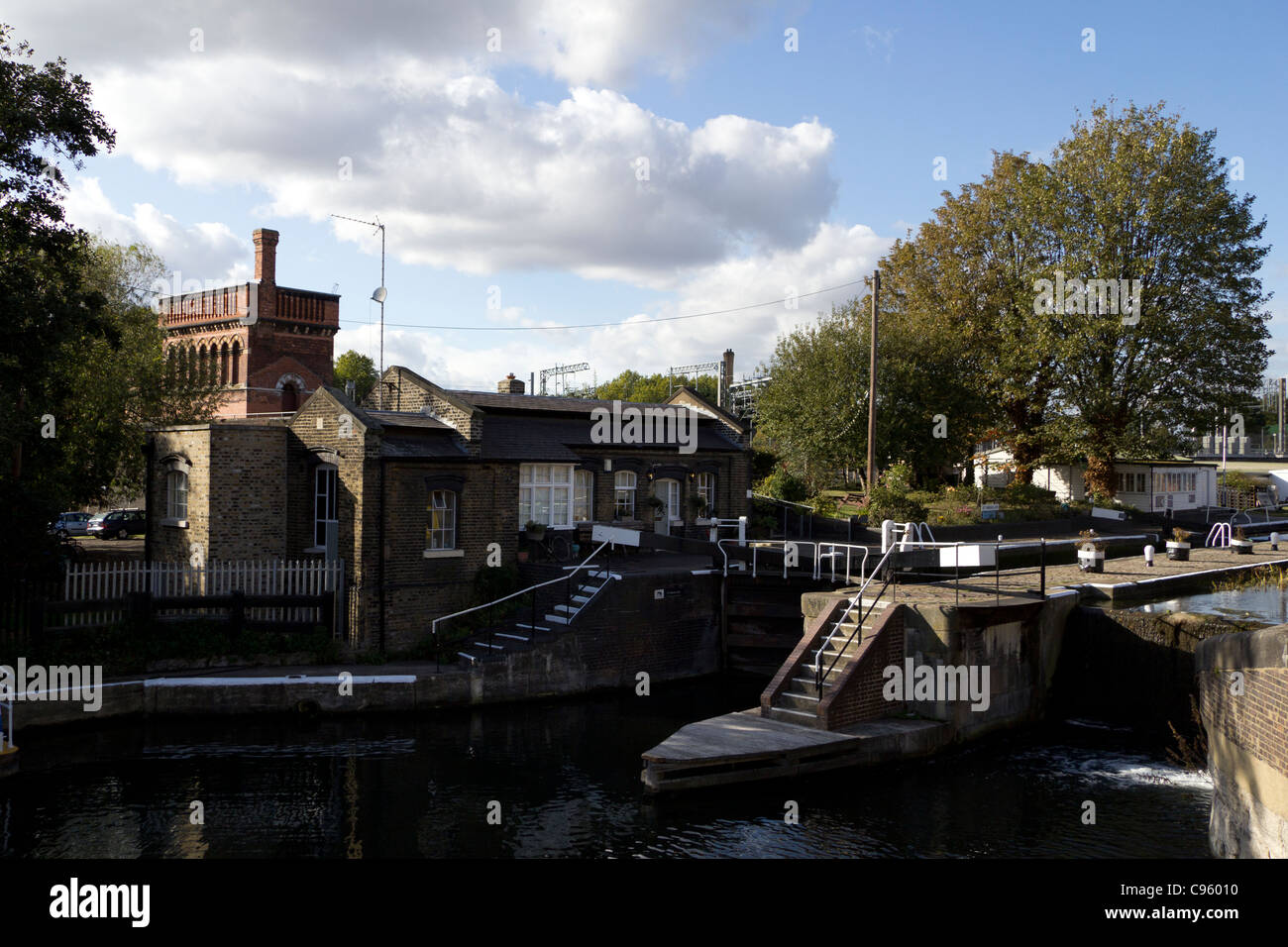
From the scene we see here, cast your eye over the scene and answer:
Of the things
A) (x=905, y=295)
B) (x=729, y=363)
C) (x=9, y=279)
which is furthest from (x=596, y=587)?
(x=729, y=363)

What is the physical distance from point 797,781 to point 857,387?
25.9 meters

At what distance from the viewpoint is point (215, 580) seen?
2022 centimetres

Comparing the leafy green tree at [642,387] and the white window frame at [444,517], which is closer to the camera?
the white window frame at [444,517]

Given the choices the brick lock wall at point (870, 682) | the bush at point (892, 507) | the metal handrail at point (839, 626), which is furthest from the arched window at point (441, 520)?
the bush at point (892, 507)

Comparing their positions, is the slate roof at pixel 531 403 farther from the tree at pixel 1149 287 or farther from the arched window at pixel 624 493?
the tree at pixel 1149 287

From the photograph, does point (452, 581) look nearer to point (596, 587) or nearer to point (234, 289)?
point (596, 587)

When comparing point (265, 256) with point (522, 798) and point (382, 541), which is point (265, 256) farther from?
point (522, 798)

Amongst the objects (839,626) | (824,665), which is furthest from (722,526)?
(824,665)

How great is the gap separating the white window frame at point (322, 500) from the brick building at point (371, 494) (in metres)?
0.02

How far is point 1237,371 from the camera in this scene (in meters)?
38.2

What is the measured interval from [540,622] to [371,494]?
15.7 feet

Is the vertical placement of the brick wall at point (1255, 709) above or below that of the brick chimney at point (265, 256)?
below

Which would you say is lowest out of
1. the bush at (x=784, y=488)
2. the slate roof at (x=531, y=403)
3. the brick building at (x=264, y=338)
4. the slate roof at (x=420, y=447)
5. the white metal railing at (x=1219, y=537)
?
the white metal railing at (x=1219, y=537)

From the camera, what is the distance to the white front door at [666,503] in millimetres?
28219
